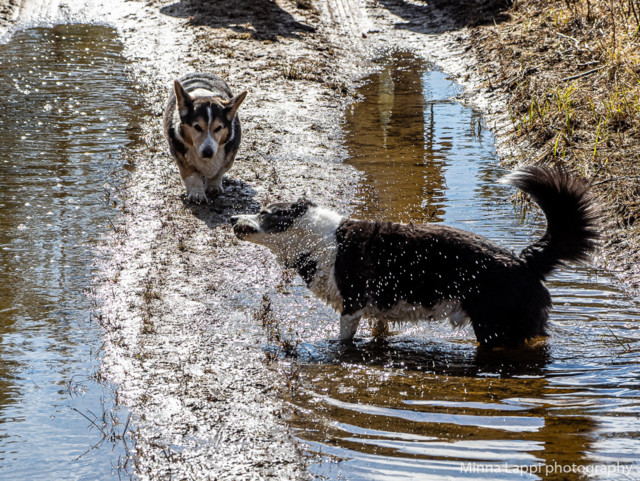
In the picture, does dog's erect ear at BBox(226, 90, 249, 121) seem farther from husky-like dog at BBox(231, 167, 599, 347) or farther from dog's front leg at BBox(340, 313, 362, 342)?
dog's front leg at BBox(340, 313, 362, 342)

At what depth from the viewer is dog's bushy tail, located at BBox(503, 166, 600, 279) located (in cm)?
459

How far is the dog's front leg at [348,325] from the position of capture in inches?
200

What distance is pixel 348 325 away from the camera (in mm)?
5105

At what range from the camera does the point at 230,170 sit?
8781 mm

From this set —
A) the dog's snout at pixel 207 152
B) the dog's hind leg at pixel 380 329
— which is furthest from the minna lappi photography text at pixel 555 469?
the dog's snout at pixel 207 152

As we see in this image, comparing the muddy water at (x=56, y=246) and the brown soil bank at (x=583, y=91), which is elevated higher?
the brown soil bank at (x=583, y=91)

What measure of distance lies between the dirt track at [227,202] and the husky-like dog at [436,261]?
60 cm

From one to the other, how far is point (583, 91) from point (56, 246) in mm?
6218

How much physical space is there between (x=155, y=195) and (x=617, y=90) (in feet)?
16.9

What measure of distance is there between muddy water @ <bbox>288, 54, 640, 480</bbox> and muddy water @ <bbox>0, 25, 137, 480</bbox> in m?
1.12

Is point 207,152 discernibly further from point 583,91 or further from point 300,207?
point 583,91

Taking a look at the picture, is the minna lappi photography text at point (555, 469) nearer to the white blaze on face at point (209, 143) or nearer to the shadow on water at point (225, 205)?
the shadow on water at point (225, 205)

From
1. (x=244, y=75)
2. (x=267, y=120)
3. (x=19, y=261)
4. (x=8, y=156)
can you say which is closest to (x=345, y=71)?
(x=244, y=75)

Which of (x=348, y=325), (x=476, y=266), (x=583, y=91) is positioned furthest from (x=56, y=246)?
(x=583, y=91)
